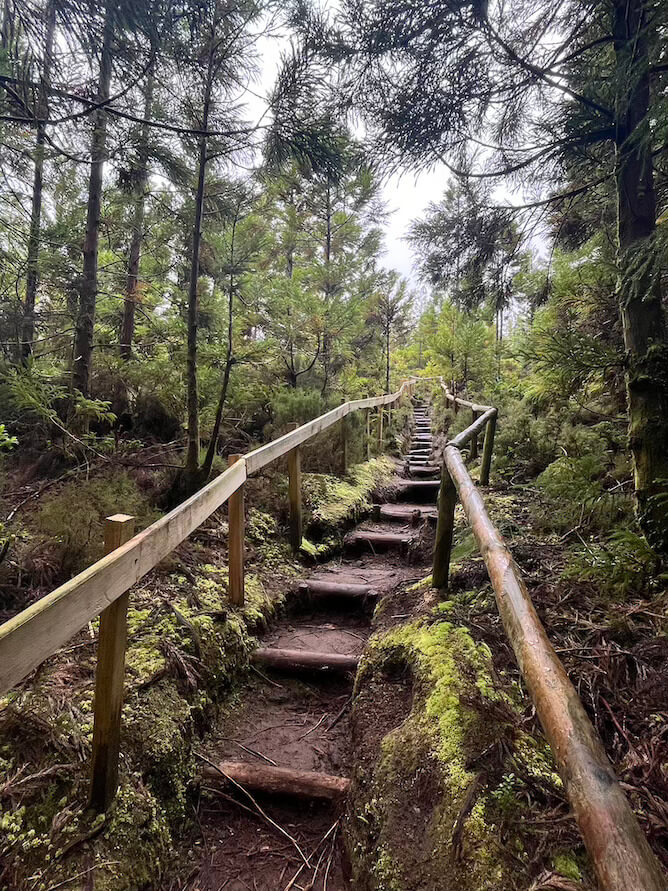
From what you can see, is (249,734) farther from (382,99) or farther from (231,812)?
(382,99)

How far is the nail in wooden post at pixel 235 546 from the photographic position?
334 cm

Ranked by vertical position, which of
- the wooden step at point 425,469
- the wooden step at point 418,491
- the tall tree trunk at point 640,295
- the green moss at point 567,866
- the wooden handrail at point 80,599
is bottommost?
the green moss at point 567,866

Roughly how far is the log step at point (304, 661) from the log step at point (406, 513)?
275 cm

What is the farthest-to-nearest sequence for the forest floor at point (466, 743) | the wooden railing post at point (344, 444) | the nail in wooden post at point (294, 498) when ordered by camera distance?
the wooden railing post at point (344, 444) < the nail in wooden post at point (294, 498) < the forest floor at point (466, 743)

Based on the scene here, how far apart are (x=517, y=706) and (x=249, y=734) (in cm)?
167

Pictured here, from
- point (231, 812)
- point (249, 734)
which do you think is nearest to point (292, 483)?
point (249, 734)

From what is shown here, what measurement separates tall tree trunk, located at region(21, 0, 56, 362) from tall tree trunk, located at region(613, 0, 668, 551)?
3.86m

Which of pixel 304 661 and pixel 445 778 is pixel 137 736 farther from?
pixel 445 778

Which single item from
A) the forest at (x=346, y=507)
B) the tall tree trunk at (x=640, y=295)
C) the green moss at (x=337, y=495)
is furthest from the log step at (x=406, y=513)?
the tall tree trunk at (x=640, y=295)

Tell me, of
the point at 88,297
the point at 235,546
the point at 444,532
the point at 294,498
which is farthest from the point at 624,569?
the point at 88,297

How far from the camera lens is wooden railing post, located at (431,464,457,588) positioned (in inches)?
121

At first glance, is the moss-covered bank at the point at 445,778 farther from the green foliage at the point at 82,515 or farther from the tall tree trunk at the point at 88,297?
the tall tree trunk at the point at 88,297

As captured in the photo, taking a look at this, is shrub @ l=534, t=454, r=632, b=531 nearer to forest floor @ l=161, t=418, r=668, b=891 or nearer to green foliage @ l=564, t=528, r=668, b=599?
forest floor @ l=161, t=418, r=668, b=891

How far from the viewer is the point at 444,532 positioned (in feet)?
10.1
